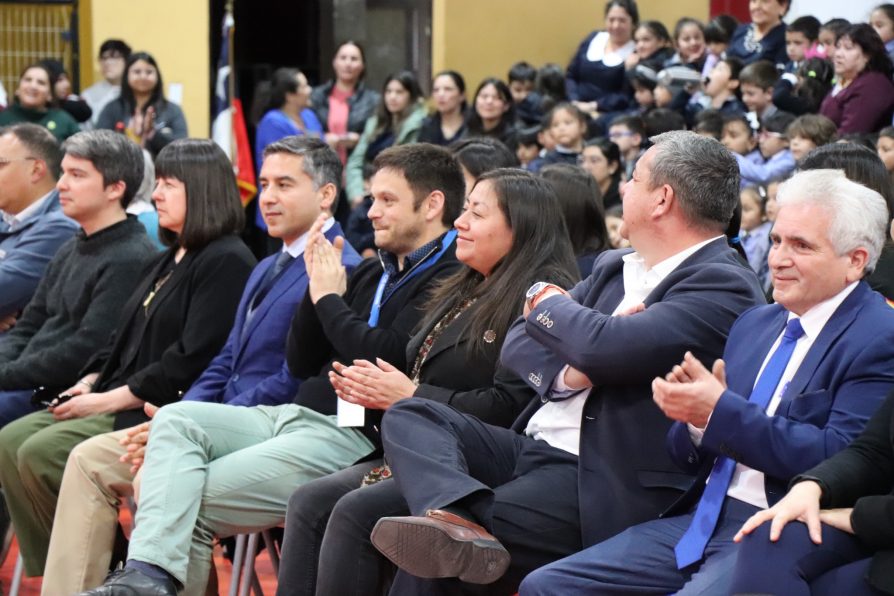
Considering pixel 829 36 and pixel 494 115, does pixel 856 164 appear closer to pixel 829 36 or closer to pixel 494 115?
pixel 829 36

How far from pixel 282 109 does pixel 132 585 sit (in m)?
6.23

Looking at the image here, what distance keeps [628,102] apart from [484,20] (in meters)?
2.23

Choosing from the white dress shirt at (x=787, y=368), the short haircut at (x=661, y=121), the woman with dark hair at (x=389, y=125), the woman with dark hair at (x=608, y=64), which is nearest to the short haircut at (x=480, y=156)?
the white dress shirt at (x=787, y=368)

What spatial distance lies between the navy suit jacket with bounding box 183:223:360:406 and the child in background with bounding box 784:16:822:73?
4.79m

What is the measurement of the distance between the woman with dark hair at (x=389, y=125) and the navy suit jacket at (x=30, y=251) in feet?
11.8

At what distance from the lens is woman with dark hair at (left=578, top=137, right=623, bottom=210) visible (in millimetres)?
7551

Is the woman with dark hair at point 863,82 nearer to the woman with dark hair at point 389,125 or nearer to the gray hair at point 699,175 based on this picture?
the woman with dark hair at point 389,125

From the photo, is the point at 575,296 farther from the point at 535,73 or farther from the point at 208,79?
the point at 208,79

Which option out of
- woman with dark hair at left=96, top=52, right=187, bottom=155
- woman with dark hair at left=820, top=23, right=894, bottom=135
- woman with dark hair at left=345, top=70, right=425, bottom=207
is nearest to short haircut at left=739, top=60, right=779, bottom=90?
woman with dark hair at left=820, top=23, right=894, bottom=135

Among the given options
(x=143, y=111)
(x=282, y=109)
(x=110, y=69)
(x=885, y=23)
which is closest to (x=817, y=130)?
(x=885, y=23)

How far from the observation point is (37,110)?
30.9 ft

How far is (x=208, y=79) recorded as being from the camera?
11195 mm

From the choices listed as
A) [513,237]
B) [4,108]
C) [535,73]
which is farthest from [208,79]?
[513,237]

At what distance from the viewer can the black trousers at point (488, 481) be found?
3352mm
